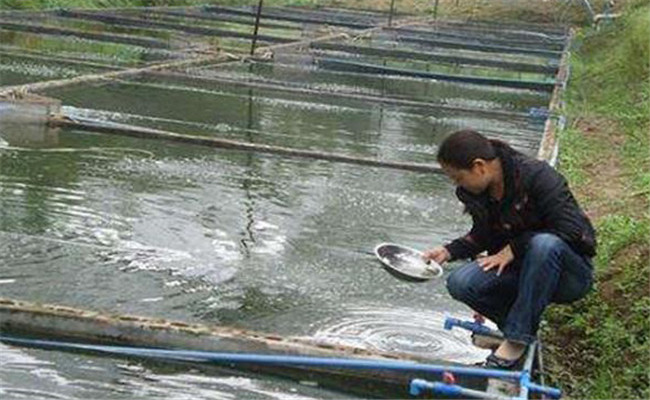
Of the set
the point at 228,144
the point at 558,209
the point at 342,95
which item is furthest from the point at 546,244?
the point at 342,95

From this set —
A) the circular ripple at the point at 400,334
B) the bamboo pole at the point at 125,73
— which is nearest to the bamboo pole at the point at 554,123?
the circular ripple at the point at 400,334

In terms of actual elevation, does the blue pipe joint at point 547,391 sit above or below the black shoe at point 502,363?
above

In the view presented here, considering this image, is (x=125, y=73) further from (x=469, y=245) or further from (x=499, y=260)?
(x=499, y=260)

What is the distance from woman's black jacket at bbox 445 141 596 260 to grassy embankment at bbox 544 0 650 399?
0.56m

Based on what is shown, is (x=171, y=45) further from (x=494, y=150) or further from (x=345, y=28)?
(x=494, y=150)

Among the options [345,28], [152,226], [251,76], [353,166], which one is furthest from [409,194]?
[345,28]

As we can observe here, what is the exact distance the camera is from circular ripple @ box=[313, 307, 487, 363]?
4.32 metres

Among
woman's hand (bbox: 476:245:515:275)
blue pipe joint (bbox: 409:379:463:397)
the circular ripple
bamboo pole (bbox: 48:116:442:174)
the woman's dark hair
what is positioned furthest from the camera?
bamboo pole (bbox: 48:116:442:174)

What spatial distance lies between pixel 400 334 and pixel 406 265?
1.44 feet

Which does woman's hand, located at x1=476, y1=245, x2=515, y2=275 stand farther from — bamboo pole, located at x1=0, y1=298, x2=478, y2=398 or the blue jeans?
bamboo pole, located at x1=0, y1=298, x2=478, y2=398

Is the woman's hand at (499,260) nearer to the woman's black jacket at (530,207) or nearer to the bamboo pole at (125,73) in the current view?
the woman's black jacket at (530,207)

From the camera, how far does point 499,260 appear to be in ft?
12.5

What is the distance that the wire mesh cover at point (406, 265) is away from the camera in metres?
4.12

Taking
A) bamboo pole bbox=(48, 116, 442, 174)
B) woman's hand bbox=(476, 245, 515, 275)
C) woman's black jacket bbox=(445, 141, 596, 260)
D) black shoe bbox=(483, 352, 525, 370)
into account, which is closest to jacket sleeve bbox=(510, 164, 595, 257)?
woman's black jacket bbox=(445, 141, 596, 260)
